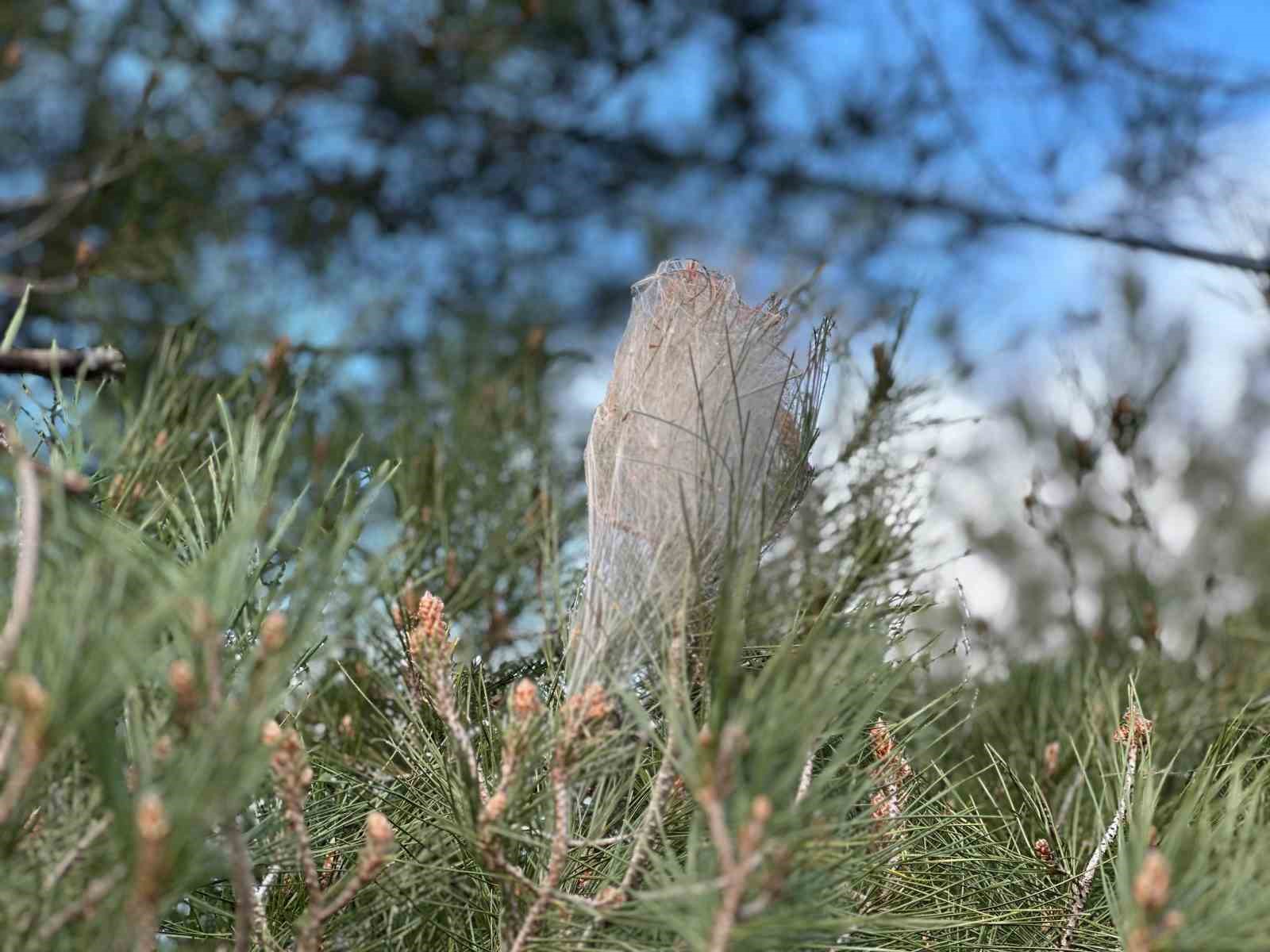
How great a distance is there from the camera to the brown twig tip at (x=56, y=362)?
15.2 inches

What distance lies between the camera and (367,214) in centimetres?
192

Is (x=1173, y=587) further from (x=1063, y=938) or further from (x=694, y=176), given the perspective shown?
(x=1063, y=938)

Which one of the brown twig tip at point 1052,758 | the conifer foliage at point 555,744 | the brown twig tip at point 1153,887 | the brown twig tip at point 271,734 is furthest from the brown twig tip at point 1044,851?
the brown twig tip at point 271,734

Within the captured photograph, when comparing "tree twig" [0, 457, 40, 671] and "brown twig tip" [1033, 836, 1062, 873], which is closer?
"tree twig" [0, 457, 40, 671]

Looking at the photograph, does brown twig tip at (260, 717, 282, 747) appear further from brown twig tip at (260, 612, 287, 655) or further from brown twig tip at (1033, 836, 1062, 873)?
brown twig tip at (1033, 836, 1062, 873)

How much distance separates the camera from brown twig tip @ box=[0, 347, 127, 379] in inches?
15.2

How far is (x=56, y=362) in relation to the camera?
385 mm

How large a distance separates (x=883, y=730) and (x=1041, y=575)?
264 centimetres

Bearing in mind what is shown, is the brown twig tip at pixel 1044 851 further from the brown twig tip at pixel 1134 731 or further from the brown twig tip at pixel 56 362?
the brown twig tip at pixel 56 362

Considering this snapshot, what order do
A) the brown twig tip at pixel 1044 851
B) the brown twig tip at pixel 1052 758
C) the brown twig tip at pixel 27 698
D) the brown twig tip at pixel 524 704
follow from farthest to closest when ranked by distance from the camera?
the brown twig tip at pixel 1052 758 < the brown twig tip at pixel 1044 851 < the brown twig tip at pixel 524 704 < the brown twig tip at pixel 27 698

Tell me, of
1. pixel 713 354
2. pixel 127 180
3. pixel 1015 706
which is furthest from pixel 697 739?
pixel 127 180

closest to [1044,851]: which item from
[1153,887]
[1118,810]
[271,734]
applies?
[1118,810]

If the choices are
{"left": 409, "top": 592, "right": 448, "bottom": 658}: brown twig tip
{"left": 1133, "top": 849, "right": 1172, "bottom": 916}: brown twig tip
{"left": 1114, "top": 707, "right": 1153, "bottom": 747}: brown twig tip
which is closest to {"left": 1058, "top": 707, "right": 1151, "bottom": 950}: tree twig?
{"left": 1114, "top": 707, "right": 1153, "bottom": 747}: brown twig tip

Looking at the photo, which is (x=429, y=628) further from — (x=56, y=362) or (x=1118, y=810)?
(x=1118, y=810)
